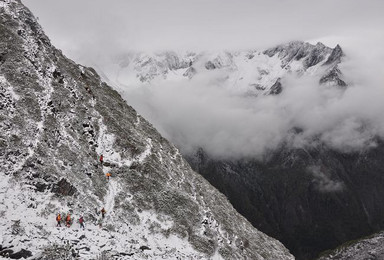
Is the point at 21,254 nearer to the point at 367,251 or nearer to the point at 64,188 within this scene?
the point at 64,188

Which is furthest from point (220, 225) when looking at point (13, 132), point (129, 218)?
point (13, 132)

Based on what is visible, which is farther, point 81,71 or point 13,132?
point 81,71

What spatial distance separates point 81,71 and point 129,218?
5853 cm

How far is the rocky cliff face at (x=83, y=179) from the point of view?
51.0 m

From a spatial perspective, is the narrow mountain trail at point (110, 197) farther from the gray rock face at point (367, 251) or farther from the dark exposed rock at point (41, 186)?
the gray rock face at point (367, 251)

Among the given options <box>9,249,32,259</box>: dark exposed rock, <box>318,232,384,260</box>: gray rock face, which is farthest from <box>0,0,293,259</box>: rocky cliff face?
<box>318,232,384,260</box>: gray rock face

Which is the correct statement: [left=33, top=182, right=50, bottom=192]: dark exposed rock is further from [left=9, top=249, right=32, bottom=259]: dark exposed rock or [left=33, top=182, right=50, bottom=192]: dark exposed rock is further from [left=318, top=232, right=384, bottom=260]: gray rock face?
[left=318, top=232, right=384, bottom=260]: gray rock face

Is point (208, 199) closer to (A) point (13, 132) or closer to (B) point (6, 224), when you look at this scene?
(A) point (13, 132)

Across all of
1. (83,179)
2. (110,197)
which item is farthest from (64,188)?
(110,197)

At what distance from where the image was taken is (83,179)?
224 feet

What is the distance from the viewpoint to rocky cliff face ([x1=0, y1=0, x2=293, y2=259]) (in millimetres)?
51019

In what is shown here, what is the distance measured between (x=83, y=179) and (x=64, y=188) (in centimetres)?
683

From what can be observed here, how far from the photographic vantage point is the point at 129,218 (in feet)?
220

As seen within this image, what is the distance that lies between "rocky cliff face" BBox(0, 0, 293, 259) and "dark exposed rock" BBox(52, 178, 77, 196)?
18 cm
